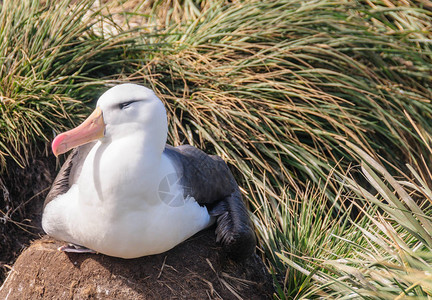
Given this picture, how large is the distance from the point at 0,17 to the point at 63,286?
2.60 meters

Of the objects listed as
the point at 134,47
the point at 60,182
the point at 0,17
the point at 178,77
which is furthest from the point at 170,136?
the point at 0,17

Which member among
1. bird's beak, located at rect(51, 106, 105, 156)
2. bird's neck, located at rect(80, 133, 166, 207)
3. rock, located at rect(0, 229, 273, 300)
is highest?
bird's beak, located at rect(51, 106, 105, 156)

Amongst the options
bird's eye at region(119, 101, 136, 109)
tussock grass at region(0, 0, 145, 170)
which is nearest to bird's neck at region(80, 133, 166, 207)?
bird's eye at region(119, 101, 136, 109)

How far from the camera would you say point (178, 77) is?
536 centimetres

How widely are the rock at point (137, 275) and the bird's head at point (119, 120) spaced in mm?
766

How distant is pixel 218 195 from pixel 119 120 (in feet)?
2.79

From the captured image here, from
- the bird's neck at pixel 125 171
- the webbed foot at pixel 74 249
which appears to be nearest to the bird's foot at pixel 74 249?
the webbed foot at pixel 74 249

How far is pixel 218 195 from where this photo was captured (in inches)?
153

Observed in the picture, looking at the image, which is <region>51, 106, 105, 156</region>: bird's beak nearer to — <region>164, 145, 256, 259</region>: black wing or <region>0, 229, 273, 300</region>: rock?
<region>164, 145, 256, 259</region>: black wing

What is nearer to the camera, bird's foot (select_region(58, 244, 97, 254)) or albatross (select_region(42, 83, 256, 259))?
albatross (select_region(42, 83, 256, 259))

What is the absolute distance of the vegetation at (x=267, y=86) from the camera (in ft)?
15.9

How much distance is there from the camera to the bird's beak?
3299 millimetres

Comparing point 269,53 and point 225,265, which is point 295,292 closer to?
point 225,265

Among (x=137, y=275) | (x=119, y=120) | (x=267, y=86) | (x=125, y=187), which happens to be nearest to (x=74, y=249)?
(x=137, y=275)
